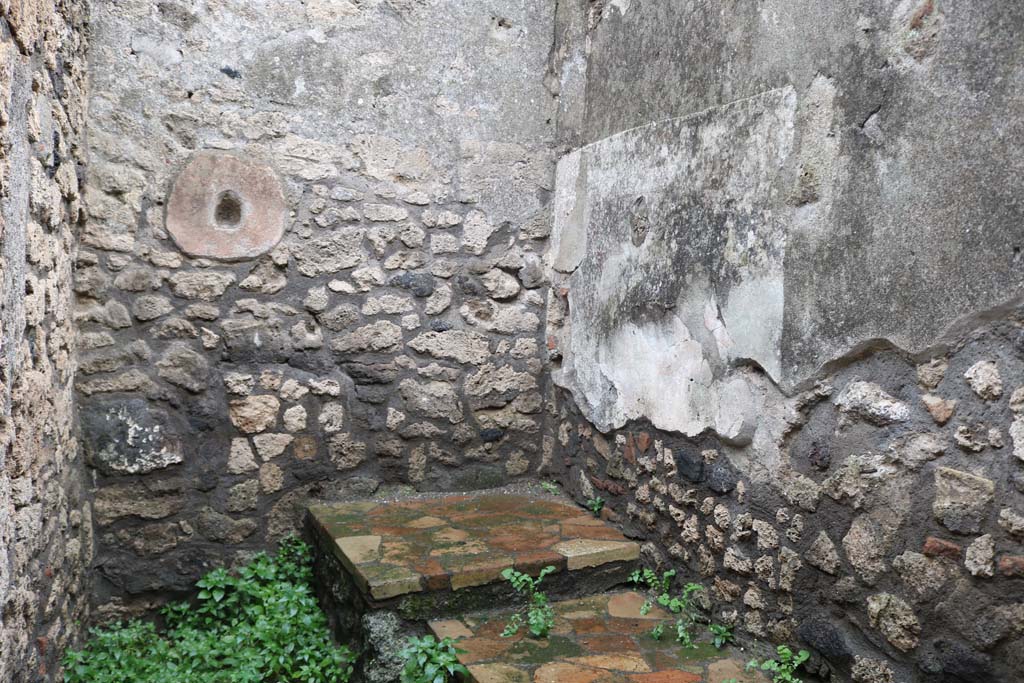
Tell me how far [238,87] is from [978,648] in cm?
317

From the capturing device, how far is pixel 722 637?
2.54 meters

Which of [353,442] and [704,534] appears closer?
[704,534]

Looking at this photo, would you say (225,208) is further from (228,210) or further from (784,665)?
(784,665)

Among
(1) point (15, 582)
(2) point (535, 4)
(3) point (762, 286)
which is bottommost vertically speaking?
(1) point (15, 582)

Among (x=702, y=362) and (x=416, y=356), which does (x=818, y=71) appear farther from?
(x=416, y=356)

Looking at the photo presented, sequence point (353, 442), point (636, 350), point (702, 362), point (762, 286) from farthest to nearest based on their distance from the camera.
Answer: point (353, 442) → point (636, 350) → point (702, 362) → point (762, 286)

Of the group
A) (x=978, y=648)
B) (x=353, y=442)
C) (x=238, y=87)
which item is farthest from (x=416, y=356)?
(x=978, y=648)

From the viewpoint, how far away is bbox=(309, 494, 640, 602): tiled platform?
274 cm

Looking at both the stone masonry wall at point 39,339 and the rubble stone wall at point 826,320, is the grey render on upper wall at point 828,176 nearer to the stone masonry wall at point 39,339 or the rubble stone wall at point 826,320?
the rubble stone wall at point 826,320

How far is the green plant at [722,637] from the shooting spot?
8.32 feet

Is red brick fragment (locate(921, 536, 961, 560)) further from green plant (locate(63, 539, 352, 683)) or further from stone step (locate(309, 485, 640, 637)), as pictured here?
green plant (locate(63, 539, 352, 683))

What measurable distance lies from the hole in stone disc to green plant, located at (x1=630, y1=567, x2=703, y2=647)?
2161mm

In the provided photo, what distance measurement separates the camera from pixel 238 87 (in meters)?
3.25

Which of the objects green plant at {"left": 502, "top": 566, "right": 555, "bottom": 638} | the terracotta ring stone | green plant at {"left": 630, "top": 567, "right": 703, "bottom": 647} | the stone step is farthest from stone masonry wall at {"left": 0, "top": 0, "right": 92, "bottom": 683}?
green plant at {"left": 630, "top": 567, "right": 703, "bottom": 647}
